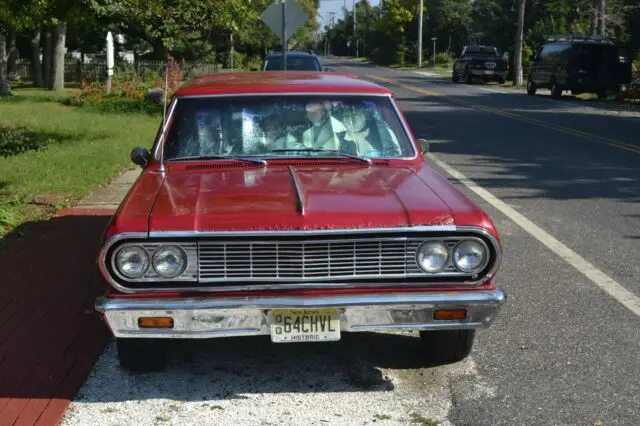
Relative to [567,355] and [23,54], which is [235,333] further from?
[23,54]

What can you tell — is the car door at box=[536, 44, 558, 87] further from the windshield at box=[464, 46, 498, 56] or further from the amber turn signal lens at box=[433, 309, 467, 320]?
the amber turn signal lens at box=[433, 309, 467, 320]

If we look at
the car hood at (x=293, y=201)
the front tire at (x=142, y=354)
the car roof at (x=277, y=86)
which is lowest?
the front tire at (x=142, y=354)

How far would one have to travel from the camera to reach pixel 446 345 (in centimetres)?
491

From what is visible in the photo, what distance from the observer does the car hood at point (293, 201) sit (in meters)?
4.23

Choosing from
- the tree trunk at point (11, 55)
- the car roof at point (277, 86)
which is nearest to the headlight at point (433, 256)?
the car roof at point (277, 86)

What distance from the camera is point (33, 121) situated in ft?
60.6

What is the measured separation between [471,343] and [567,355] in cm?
66

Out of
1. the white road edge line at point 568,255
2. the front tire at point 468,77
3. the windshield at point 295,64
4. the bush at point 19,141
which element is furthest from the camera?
the front tire at point 468,77

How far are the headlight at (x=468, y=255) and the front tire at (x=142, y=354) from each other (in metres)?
1.65

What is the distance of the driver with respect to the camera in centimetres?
564

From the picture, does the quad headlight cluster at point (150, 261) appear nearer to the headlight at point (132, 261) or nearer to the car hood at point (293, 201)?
the headlight at point (132, 261)

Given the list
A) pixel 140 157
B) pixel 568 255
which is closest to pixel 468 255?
pixel 140 157

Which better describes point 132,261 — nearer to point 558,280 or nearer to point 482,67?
point 558,280

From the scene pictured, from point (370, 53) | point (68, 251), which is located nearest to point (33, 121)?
point (68, 251)
